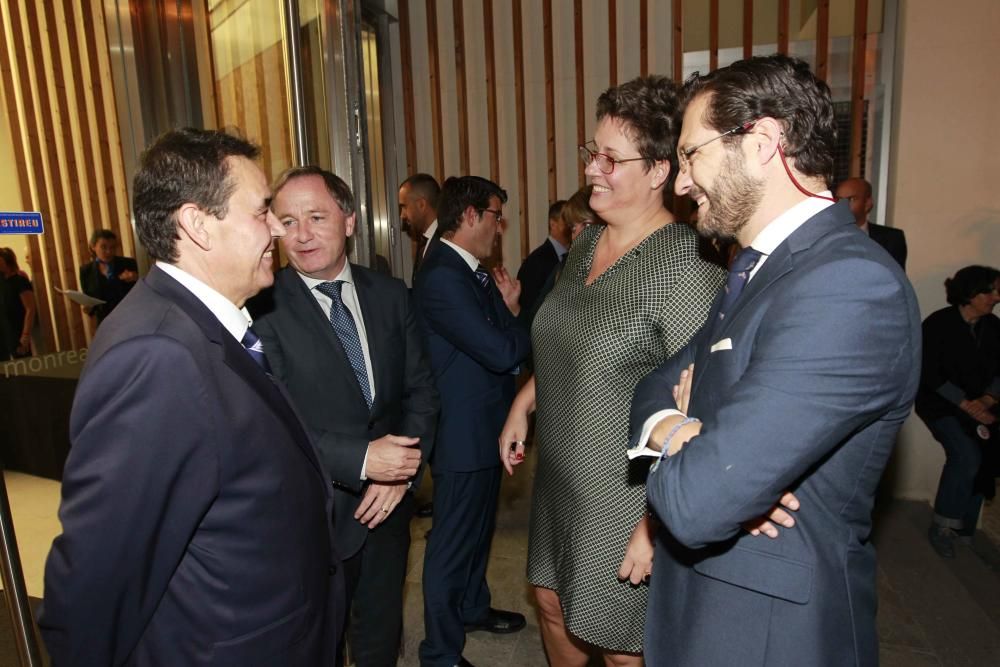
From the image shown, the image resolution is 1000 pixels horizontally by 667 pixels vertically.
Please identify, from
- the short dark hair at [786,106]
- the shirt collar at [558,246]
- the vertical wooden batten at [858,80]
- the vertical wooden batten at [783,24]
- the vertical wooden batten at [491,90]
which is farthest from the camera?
the vertical wooden batten at [491,90]

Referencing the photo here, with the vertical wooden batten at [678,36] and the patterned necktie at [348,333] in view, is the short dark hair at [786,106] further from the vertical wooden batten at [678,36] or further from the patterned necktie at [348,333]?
the vertical wooden batten at [678,36]

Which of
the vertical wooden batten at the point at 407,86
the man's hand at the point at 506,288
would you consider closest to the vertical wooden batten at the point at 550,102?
the vertical wooden batten at the point at 407,86

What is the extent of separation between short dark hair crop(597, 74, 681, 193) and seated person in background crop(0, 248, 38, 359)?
5.50ft

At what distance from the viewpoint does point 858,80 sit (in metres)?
4.37

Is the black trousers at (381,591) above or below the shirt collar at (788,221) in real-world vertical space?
below

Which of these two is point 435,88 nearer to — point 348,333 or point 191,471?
point 348,333

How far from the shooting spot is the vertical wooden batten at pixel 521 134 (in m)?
5.16

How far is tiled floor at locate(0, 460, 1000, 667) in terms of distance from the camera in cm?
184

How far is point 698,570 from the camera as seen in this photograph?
1151 millimetres

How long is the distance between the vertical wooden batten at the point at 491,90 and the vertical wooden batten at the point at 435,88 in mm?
426

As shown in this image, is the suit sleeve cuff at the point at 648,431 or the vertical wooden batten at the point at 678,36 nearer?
the suit sleeve cuff at the point at 648,431

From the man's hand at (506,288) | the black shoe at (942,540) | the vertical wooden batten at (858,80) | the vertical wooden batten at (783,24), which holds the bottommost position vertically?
the black shoe at (942,540)

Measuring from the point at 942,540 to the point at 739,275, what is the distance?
10.8 feet

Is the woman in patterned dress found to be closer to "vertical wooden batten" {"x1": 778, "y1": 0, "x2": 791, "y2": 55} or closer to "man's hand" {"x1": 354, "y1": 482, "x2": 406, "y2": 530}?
"man's hand" {"x1": 354, "y1": 482, "x2": 406, "y2": 530}
